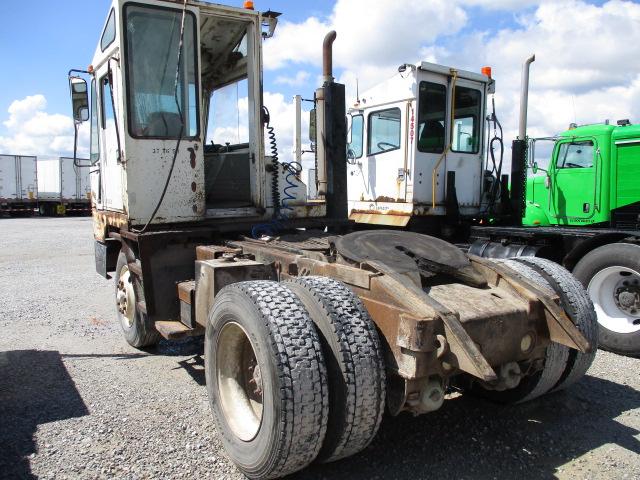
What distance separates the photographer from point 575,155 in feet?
24.3

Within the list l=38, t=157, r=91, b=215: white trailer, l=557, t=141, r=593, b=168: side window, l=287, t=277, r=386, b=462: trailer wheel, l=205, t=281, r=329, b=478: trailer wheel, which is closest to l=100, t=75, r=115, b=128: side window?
l=205, t=281, r=329, b=478: trailer wheel

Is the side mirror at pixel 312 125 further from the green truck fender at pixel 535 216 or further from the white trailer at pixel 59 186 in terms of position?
the white trailer at pixel 59 186

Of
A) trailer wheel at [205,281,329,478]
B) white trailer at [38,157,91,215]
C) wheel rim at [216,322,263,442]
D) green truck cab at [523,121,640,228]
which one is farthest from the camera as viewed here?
white trailer at [38,157,91,215]

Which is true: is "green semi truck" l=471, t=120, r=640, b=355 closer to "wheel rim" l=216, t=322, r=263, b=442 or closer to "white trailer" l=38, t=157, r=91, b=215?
"wheel rim" l=216, t=322, r=263, b=442

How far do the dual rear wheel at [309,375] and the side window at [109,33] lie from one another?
10.7ft

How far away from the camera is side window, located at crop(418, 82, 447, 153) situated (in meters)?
7.67

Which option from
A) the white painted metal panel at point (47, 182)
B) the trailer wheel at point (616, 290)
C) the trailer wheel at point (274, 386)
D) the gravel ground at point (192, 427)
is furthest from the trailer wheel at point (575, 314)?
the white painted metal panel at point (47, 182)

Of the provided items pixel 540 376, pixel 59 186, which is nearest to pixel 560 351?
pixel 540 376

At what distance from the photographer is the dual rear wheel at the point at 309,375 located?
2648 millimetres

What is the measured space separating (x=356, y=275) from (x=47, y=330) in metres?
4.83

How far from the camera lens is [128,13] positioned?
4738mm

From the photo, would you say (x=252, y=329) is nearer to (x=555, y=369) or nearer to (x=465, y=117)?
(x=555, y=369)

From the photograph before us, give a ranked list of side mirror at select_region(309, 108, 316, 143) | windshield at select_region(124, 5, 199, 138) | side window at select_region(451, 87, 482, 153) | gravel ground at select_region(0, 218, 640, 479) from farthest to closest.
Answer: side window at select_region(451, 87, 482, 153) → side mirror at select_region(309, 108, 316, 143) → windshield at select_region(124, 5, 199, 138) → gravel ground at select_region(0, 218, 640, 479)

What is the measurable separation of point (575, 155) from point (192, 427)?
634cm
